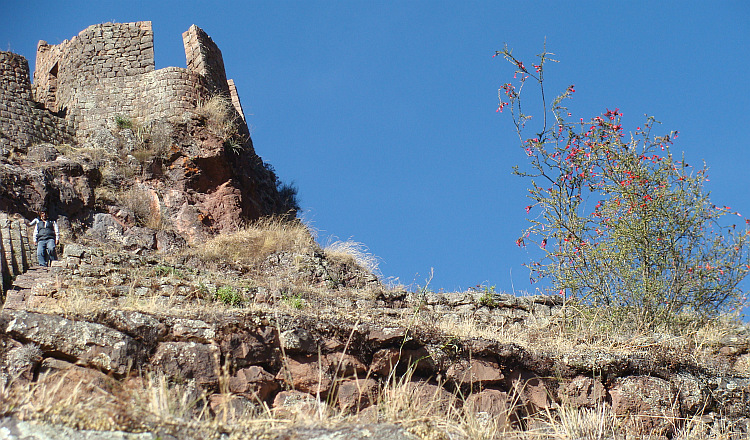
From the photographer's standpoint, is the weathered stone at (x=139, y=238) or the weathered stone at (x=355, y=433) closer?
the weathered stone at (x=355, y=433)

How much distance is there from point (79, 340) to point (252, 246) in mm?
8267

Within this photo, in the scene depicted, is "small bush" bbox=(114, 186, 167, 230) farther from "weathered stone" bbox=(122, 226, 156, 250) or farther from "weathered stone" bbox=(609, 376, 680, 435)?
"weathered stone" bbox=(609, 376, 680, 435)

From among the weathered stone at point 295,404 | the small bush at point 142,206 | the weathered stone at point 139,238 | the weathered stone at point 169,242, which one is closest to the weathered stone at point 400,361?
the weathered stone at point 295,404

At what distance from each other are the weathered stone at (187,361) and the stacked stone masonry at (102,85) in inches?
488

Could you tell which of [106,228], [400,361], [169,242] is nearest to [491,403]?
[400,361]

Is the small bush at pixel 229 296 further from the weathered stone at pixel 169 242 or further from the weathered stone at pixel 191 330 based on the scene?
the weathered stone at pixel 169 242

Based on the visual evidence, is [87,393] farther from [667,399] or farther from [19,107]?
[19,107]

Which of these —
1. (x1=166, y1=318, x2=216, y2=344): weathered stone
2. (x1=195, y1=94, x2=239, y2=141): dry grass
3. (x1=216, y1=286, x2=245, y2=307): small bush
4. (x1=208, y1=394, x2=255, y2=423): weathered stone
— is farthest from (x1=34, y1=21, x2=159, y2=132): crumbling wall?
(x1=208, y1=394, x2=255, y2=423): weathered stone

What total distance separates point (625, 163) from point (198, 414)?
23.7ft

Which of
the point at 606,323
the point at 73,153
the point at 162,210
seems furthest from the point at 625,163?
the point at 73,153

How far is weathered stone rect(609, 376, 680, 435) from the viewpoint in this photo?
658 cm

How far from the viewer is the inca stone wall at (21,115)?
16.5 metres

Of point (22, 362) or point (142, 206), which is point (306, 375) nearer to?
point (22, 362)

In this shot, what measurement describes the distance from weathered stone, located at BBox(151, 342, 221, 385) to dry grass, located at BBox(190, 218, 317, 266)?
713cm
